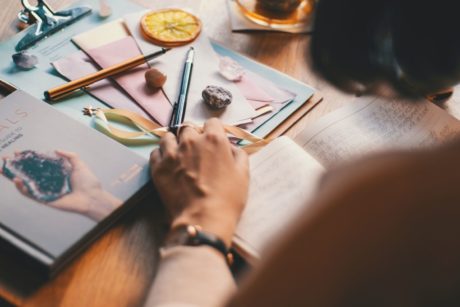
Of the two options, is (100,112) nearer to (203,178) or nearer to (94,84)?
(94,84)

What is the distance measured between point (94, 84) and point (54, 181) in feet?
0.76

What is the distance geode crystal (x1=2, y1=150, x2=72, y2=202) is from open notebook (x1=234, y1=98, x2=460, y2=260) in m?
0.23

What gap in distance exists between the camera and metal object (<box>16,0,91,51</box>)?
0.86 metres

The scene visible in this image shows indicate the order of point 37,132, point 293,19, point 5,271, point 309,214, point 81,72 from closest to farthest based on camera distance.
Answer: point 309,214 < point 5,271 < point 37,132 < point 81,72 < point 293,19

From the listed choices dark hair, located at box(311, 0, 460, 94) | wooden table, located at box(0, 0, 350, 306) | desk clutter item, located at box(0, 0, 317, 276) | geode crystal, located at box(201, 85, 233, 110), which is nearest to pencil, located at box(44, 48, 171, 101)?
desk clutter item, located at box(0, 0, 317, 276)

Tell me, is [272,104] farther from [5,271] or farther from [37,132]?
[5,271]

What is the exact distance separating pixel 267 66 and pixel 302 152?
25 cm

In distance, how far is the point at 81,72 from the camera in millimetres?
818

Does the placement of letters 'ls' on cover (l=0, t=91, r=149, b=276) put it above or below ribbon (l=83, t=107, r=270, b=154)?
above

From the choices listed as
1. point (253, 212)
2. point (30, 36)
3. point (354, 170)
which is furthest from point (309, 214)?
point (30, 36)

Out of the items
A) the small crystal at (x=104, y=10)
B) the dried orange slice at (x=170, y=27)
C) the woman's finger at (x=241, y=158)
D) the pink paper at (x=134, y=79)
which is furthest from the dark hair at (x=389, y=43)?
the small crystal at (x=104, y=10)

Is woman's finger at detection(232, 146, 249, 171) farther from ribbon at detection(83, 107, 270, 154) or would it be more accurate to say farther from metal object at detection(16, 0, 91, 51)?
metal object at detection(16, 0, 91, 51)

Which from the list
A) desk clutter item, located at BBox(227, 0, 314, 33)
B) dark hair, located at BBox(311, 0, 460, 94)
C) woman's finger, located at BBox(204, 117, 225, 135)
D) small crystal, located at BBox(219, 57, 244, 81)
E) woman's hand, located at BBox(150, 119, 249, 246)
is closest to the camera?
dark hair, located at BBox(311, 0, 460, 94)

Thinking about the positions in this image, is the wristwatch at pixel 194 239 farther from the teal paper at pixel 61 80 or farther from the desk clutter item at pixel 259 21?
the desk clutter item at pixel 259 21
